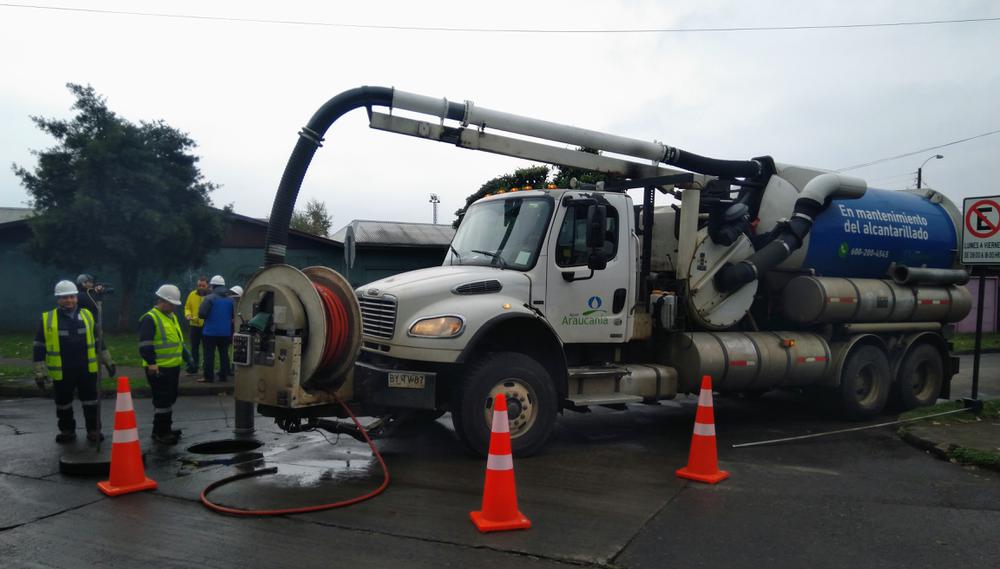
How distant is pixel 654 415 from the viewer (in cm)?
996

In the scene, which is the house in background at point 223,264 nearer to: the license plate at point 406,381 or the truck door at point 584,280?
the truck door at point 584,280

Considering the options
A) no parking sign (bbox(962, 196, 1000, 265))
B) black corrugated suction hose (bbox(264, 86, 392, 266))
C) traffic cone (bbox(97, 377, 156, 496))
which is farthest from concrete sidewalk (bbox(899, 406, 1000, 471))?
traffic cone (bbox(97, 377, 156, 496))

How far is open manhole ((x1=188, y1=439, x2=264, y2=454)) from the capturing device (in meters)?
7.31

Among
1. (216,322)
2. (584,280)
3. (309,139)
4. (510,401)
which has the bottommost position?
(510,401)

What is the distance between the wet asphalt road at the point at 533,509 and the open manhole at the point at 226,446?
0.16 metres

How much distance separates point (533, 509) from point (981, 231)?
774 centimetres

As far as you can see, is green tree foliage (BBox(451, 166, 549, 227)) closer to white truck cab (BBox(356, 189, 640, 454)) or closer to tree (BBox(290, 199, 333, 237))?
white truck cab (BBox(356, 189, 640, 454))

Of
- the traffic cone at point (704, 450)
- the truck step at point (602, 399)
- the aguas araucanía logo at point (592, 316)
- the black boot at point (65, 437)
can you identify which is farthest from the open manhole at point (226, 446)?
the traffic cone at point (704, 450)

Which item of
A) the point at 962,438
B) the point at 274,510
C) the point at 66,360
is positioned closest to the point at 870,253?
the point at 962,438

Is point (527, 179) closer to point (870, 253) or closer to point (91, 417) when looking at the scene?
point (870, 253)

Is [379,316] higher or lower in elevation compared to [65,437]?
higher

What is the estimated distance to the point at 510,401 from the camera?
6.93m

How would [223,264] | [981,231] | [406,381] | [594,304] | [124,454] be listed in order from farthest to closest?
[223,264] → [981,231] → [594,304] → [406,381] → [124,454]

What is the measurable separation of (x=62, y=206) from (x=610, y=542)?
21.4 meters
